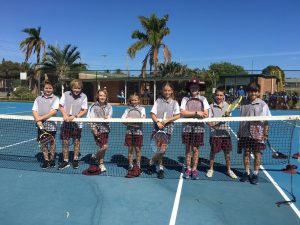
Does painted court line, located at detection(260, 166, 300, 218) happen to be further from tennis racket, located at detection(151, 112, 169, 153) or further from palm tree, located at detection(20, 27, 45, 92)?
palm tree, located at detection(20, 27, 45, 92)

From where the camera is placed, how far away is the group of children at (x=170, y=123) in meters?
6.19

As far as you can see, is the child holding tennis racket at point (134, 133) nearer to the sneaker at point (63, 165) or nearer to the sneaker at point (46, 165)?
the sneaker at point (63, 165)

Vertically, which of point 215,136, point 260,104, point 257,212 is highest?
point 260,104

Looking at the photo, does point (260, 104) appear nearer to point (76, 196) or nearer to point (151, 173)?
point (151, 173)

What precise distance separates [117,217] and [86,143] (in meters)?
5.58

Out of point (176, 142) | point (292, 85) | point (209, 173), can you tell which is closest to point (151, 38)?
point (292, 85)

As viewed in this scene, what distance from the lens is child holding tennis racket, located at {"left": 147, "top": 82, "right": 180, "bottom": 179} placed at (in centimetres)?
620

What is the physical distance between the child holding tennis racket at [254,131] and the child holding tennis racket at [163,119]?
1316 mm

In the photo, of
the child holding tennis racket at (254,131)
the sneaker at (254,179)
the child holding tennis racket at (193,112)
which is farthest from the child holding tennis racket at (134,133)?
the sneaker at (254,179)

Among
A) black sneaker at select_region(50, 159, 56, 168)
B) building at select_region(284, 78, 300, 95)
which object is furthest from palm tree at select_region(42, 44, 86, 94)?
black sneaker at select_region(50, 159, 56, 168)

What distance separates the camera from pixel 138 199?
537cm

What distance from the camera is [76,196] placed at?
17.9 ft

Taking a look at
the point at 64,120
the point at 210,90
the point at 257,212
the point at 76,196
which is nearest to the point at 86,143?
the point at 64,120

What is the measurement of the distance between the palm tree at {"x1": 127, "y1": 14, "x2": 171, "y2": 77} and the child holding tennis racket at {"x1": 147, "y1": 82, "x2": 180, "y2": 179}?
85.9 ft
